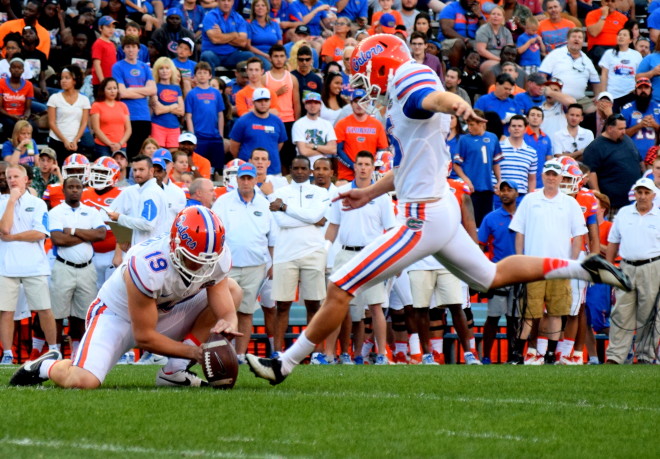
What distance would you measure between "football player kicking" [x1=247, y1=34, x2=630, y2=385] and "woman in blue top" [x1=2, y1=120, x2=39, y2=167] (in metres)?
7.77

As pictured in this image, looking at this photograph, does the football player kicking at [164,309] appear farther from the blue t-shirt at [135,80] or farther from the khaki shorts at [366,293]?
the blue t-shirt at [135,80]

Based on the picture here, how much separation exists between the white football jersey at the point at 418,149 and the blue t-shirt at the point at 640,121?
9562 mm

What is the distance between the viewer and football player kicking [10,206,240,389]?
652 cm

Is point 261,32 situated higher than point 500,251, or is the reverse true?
point 261,32

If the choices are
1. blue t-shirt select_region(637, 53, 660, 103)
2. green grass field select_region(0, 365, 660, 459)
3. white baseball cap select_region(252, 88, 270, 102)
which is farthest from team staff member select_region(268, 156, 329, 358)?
blue t-shirt select_region(637, 53, 660, 103)

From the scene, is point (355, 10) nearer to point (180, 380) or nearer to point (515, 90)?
point (515, 90)

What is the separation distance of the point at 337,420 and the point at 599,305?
316 inches

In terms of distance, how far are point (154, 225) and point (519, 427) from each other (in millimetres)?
6852

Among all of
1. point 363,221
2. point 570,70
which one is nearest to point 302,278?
point 363,221

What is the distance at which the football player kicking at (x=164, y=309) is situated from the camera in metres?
6.52

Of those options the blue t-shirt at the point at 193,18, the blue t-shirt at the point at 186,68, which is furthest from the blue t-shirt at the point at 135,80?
the blue t-shirt at the point at 193,18

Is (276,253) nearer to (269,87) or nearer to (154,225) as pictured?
(154,225)

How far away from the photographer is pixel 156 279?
6539 mm

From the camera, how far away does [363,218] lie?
38.5ft
